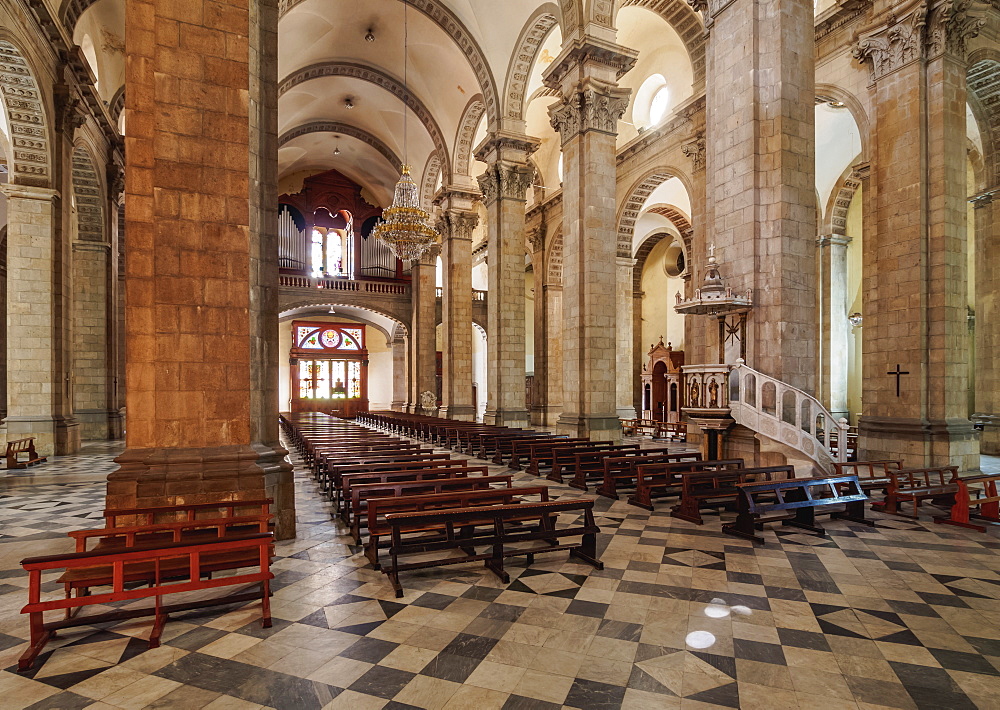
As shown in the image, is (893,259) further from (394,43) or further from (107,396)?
(107,396)

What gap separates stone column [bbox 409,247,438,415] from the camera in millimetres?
24469

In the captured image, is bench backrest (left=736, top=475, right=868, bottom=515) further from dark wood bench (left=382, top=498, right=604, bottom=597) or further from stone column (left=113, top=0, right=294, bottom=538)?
stone column (left=113, top=0, right=294, bottom=538)

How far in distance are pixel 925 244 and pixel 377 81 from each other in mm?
19368

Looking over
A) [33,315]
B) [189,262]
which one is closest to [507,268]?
[33,315]

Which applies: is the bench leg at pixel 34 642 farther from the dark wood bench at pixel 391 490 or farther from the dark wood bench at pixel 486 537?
the dark wood bench at pixel 391 490

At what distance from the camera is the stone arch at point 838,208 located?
1736cm

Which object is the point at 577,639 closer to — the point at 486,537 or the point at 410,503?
the point at 486,537

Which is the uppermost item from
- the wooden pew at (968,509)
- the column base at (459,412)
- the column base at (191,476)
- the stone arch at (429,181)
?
the stone arch at (429,181)

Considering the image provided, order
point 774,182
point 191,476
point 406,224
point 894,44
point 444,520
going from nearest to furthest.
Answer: point 444,520
point 191,476
point 774,182
point 894,44
point 406,224

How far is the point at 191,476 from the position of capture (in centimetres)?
493

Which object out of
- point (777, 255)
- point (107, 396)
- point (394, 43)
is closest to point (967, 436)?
point (777, 255)

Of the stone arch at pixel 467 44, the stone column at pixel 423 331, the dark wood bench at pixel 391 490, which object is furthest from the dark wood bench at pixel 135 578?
the stone column at pixel 423 331

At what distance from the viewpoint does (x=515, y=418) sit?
17516 millimetres

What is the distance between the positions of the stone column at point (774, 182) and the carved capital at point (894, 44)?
313cm
